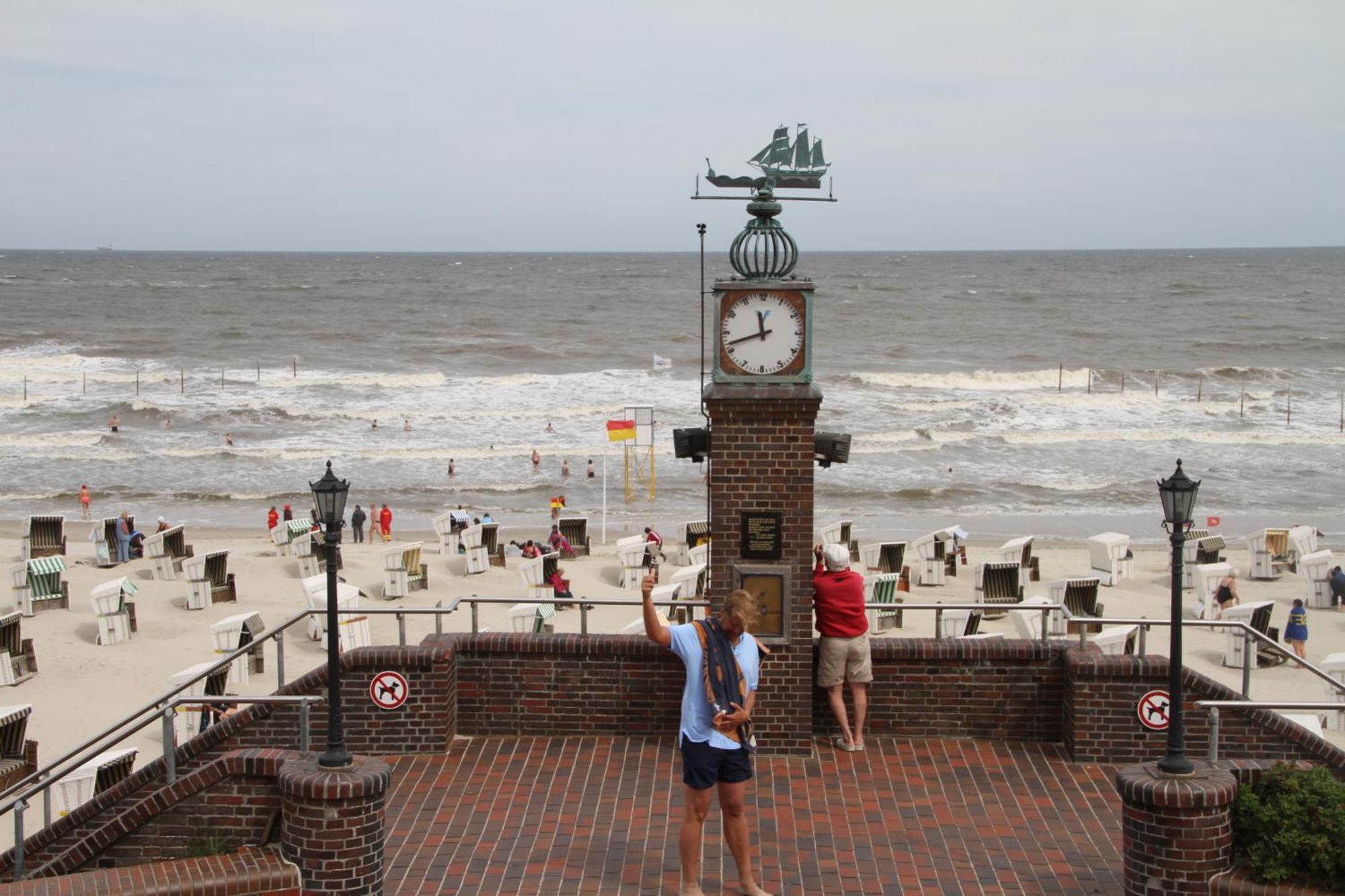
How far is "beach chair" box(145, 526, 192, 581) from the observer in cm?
2284

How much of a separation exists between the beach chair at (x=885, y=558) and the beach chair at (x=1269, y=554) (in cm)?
581

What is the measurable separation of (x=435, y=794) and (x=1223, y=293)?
11823cm

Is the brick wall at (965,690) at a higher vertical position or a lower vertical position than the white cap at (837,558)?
lower

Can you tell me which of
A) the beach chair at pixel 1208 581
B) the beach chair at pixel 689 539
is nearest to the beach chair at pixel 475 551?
Result: the beach chair at pixel 689 539

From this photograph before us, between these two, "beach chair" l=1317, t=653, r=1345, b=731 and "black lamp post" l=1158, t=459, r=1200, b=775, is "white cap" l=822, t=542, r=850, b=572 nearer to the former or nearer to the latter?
"black lamp post" l=1158, t=459, r=1200, b=775

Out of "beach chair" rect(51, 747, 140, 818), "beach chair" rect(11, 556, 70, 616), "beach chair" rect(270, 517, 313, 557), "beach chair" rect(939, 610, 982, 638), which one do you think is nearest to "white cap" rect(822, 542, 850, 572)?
"beach chair" rect(51, 747, 140, 818)

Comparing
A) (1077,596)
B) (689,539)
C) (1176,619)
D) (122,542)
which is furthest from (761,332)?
(122,542)

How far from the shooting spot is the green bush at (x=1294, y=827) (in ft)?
22.5

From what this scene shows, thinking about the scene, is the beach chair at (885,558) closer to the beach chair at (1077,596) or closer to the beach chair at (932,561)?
the beach chair at (932,561)

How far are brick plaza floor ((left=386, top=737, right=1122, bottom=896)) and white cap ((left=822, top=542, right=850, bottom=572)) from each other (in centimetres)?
123

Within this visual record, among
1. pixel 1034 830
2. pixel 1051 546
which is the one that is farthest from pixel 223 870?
pixel 1051 546

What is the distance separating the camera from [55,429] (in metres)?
44.5

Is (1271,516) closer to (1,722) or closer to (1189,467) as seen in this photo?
(1189,467)

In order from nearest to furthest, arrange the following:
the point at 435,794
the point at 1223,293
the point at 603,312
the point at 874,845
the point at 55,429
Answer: the point at 874,845 < the point at 435,794 < the point at 55,429 < the point at 603,312 < the point at 1223,293
